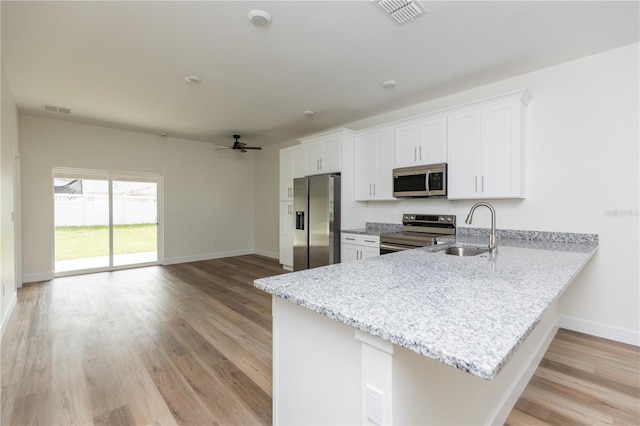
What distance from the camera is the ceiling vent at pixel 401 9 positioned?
2.09 metres

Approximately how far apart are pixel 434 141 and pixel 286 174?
2887 mm

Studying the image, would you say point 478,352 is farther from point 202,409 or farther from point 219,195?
point 219,195

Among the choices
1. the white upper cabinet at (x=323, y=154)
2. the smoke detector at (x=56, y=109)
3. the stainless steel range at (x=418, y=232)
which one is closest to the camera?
the stainless steel range at (x=418, y=232)

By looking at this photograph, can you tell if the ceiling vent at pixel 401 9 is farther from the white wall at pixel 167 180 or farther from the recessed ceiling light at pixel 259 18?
the white wall at pixel 167 180

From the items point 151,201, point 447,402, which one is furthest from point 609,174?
point 151,201

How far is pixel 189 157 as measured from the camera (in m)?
6.32

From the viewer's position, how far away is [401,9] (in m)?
2.16

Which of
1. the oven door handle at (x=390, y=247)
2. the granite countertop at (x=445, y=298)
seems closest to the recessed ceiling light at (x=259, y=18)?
the granite countertop at (x=445, y=298)

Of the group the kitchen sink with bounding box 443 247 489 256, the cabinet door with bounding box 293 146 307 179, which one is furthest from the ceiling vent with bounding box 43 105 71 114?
the kitchen sink with bounding box 443 247 489 256

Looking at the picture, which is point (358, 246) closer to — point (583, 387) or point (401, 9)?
point (583, 387)

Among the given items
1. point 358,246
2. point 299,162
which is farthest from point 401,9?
point 299,162

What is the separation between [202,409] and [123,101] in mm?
4022

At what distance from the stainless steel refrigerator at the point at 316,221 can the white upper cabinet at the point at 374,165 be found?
0.37 m

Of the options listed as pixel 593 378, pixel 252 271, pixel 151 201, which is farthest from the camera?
pixel 151 201
